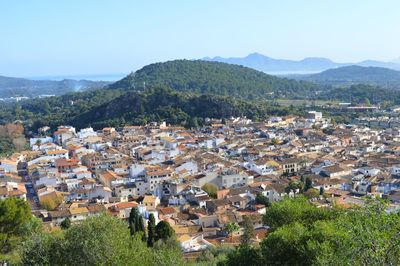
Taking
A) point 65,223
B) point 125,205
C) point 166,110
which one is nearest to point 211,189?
point 125,205

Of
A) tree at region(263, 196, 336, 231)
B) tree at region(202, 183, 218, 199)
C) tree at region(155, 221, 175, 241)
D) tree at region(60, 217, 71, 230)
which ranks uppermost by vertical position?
tree at region(263, 196, 336, 231)

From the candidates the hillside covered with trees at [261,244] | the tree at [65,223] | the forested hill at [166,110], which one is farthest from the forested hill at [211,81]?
the hillside covered with trees at [261,244]

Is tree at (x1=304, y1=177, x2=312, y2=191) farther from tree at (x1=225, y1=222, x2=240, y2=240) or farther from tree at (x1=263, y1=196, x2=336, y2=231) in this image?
tree at (x1=263, y1=196, x2=336, y2=231)

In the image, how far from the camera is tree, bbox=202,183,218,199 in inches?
1165

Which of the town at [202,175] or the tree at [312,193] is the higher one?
the tree at [312,193]

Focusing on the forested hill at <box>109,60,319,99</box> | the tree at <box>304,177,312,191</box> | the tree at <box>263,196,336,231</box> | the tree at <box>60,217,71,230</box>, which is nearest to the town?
the tree at <box>304,177,312,191</box>

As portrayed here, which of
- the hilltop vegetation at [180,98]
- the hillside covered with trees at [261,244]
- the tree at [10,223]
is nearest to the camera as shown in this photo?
the hillside covered with trees at [261,244]

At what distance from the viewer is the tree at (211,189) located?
29.6m

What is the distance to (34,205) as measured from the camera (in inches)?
1109

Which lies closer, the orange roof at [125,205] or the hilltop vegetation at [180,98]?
the orange roof at [125,205]

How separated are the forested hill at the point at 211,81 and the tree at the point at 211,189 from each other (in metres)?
67.1

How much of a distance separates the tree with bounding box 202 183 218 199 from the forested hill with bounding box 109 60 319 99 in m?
67.1

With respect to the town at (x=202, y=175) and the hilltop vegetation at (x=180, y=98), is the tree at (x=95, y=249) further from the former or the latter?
the hilltop vegetation at (x=180, y=98)

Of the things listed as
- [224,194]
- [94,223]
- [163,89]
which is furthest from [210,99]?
[94,223]
